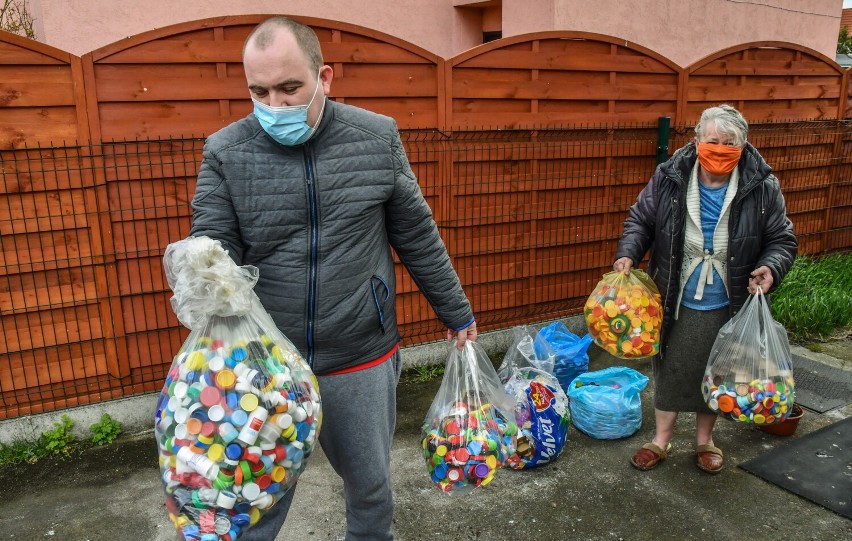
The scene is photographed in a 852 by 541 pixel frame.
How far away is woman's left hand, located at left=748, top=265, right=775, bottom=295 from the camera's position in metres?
3.02

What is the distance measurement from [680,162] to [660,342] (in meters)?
0.91

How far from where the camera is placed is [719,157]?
9.87 ft

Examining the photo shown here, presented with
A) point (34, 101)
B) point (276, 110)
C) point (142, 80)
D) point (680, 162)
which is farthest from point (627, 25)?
point (276, 110)

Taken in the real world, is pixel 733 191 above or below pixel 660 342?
above

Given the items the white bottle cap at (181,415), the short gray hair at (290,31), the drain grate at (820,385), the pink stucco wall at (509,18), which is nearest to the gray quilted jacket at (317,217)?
the short gray hair at (290,31)

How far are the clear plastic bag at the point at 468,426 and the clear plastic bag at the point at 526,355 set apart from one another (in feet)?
3.29

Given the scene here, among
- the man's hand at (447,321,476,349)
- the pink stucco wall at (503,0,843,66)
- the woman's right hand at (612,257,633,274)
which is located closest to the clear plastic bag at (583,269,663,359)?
the woman's right hand at (612,257,633,274)

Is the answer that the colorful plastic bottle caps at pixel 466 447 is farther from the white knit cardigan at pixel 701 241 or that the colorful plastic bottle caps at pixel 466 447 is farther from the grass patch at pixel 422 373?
the grass patch at pixel 422 373

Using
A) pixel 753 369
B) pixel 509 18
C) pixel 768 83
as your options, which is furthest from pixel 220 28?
pixel 509 18

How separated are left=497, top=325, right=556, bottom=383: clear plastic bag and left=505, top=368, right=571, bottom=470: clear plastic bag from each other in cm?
25

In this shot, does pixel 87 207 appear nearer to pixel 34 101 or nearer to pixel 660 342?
pixel 34 101

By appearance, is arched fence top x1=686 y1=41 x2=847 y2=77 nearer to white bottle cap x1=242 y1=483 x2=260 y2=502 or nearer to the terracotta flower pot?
the terracotta flower pot

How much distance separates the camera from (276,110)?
1.92 m

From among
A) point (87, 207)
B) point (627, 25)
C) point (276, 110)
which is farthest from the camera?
point (627, 25)
